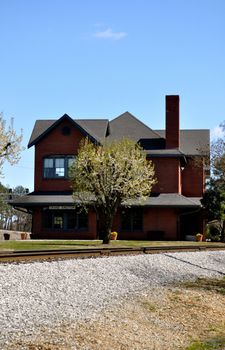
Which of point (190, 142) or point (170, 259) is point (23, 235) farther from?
point (170, 259)

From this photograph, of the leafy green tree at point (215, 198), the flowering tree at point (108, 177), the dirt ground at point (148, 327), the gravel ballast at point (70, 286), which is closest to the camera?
the dirt ground at point (148, 327)

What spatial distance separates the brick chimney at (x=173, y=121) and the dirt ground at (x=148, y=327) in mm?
31039

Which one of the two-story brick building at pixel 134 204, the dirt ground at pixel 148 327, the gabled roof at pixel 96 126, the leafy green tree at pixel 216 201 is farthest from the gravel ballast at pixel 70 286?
the gabled roof at pixel 96 126

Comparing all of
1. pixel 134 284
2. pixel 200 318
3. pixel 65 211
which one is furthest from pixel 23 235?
pixel 200 318

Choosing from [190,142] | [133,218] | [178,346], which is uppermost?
[190,142]

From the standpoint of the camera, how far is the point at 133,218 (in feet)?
149

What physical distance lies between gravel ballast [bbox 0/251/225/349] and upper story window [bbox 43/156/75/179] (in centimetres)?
2532

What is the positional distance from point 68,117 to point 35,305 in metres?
35.2

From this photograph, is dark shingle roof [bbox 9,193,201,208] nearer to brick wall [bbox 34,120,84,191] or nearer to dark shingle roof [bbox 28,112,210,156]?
brick wall [bbox 34,120,84,191]

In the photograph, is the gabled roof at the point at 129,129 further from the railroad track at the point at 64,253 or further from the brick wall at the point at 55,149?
the railroad track at the point at 64,253

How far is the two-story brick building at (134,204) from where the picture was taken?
145 ft

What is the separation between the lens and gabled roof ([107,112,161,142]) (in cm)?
4834

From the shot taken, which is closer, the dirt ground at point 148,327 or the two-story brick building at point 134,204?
the dirt ground at point 148,327

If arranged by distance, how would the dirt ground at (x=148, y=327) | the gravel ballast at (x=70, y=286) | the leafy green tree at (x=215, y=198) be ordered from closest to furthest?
the dirt ground at (x=148, y=327) → the gravel ballast at (x=70, y=286) → the leafy green tree at (x=215, y=198)
